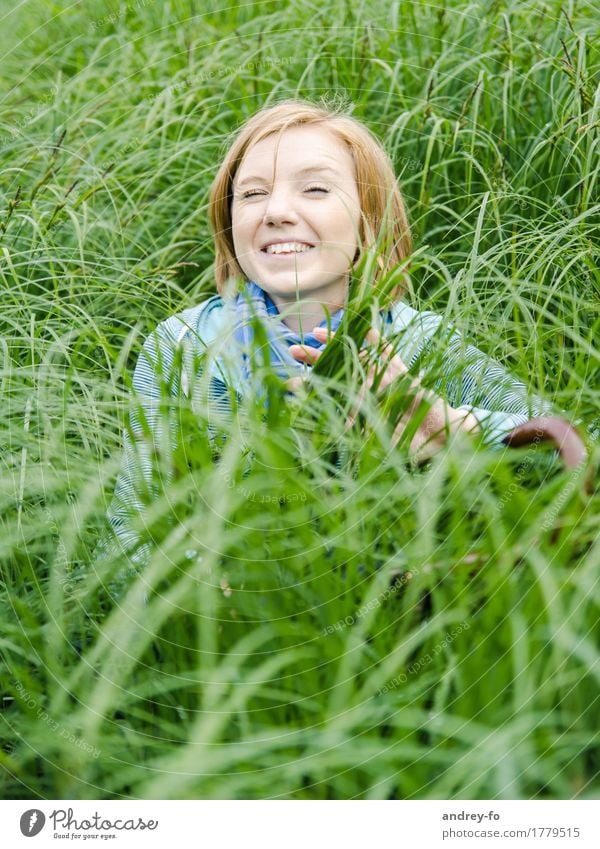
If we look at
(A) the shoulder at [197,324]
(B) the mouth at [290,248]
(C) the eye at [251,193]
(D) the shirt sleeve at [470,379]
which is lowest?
(D) the shirt sleeve at [470,379]

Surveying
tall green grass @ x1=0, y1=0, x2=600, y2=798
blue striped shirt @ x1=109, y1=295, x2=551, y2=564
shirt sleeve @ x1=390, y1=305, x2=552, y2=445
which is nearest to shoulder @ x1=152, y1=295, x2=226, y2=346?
blue striped shirt @ x1=109, y1=295, x2=551, y2=564

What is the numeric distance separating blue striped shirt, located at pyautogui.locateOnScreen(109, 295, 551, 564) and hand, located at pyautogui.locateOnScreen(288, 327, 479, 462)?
0.02 meters

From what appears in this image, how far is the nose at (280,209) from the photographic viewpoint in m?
1.46

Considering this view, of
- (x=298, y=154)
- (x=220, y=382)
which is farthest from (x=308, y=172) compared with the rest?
(x=220, y=382)

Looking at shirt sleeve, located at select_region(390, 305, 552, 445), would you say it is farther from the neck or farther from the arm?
the arm

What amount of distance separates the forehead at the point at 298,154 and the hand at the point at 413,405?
0.31 m

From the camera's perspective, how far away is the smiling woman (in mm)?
1242

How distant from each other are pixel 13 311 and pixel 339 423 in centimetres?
62

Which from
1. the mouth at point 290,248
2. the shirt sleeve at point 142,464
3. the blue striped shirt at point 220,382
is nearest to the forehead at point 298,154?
the mouth at point 290,248
